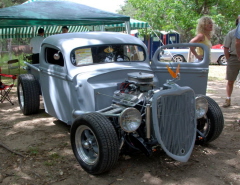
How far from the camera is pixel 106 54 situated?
14.4 feet

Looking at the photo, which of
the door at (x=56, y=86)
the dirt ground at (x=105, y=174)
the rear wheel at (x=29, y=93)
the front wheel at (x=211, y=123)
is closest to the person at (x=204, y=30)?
the dirt ground at (x=105, y=174)

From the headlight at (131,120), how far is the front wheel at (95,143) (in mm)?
137

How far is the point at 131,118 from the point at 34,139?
200 centimetres

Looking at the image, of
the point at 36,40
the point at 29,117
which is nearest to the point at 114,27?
the point at 36,40

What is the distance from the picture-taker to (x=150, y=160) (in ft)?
11.9

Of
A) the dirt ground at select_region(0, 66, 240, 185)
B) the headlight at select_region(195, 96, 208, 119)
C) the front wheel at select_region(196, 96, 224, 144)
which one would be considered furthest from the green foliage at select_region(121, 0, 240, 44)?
the headlight at select_region(195, 96, 208, 119)

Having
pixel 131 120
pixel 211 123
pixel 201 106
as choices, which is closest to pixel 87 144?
pixel 131 120

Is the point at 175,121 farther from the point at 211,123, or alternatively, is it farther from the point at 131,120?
the point at 211,123

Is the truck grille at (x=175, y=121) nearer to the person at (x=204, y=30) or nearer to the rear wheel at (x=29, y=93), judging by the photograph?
the person at (x=204, y=30)

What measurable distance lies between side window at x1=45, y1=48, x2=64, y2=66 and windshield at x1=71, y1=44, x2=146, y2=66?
29 centimetres

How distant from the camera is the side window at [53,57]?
4.41 meters

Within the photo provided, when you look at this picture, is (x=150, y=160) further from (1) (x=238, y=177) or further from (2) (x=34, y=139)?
(2) (x=34, y=139)

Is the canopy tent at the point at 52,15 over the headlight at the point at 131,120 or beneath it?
over

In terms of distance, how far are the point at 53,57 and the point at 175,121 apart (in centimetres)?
244
